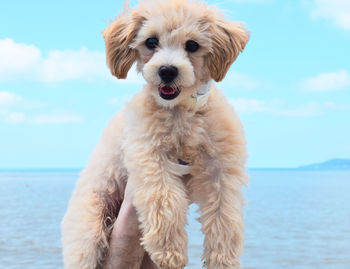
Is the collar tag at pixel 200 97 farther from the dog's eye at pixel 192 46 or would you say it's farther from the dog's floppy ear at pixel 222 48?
the dog's eye at pixel 192 46

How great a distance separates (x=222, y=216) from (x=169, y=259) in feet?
1.23

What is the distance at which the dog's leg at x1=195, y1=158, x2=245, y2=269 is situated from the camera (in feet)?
8.72

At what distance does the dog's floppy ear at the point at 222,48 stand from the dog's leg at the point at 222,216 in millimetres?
513

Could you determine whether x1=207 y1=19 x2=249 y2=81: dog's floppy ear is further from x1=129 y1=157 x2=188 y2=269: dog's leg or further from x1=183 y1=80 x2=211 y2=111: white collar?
x1=129 y1=157 x2=188 y2=269: dog's leg

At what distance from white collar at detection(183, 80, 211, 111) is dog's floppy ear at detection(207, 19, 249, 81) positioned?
3.2 inches

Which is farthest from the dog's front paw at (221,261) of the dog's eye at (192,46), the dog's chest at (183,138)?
the dog's eye at (192,46)

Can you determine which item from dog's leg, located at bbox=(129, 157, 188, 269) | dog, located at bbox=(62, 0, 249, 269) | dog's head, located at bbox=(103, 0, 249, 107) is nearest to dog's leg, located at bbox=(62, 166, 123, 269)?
dog, located at bbox=(62, 0, 249, 269)

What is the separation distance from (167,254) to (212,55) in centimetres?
109

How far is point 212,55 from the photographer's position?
2691mm

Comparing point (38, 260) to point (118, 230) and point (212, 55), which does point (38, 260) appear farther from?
point (212, 55)

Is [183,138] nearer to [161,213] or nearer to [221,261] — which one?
[161,213]

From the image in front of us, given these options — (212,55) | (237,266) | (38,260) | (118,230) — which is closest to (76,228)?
(118,230)

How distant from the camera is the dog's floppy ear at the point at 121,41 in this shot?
9.05 ft

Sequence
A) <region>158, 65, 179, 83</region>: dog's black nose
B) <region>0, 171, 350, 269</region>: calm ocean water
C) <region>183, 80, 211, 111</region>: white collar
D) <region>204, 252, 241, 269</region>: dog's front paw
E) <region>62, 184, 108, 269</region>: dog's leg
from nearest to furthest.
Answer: <region>158, 65, 179, 83</region>: dog's black nose → <region>204, 252, 241, 269</region>: dog's front paw → <region>183, 80, 211, 111</region>: white collar → <region>62, 184, 108, 269</region>: dog's leg → <region>0, 171, 350, 269</region>: calm ocean water
